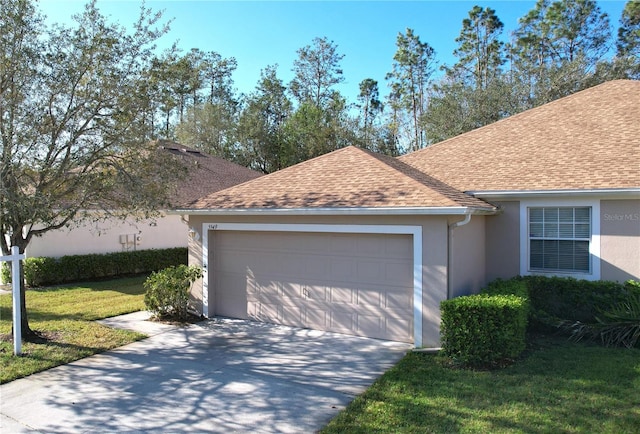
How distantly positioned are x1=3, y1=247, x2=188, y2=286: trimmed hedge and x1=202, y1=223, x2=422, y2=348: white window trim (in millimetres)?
7330

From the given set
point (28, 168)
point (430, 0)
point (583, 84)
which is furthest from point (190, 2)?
point (583, 84)

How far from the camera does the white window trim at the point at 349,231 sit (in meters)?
7.88

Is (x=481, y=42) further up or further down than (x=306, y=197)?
further up

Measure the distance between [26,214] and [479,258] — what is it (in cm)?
867

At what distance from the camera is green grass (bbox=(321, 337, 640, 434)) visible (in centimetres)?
493

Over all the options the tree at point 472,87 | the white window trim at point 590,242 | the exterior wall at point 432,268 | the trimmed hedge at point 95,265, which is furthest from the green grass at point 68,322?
the tree at point 472,87

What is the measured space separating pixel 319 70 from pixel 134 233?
78.7ft

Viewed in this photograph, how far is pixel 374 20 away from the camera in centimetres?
1789

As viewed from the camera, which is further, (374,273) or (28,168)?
(374,273)

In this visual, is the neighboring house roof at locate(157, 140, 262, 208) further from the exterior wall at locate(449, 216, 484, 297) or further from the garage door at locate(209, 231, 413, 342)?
the exterior wall at locate(449, 216, 484, 297)

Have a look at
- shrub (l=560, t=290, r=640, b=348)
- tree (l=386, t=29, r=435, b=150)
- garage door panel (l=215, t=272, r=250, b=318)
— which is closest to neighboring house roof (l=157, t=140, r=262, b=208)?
garage door panel (l=215, t=272, r=250, b=318)

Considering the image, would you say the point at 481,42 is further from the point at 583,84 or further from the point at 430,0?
the point at 430,0

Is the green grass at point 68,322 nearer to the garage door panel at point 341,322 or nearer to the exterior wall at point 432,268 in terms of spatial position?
the garage door panel at point 341,322

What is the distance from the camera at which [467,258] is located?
28.7 feet
